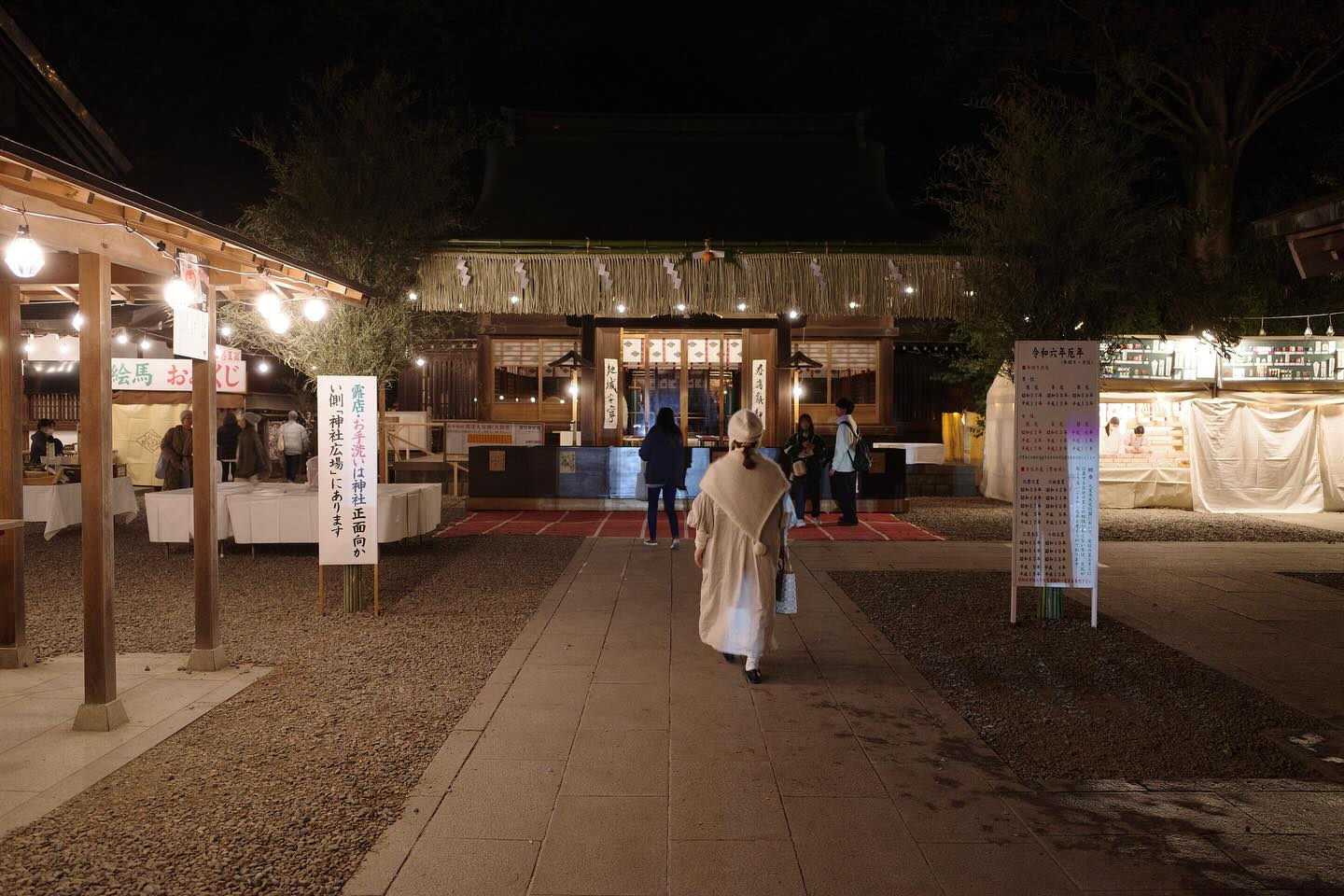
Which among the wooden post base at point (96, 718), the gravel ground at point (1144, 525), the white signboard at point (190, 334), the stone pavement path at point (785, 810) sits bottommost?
the stone pavement path at point (785, 810)

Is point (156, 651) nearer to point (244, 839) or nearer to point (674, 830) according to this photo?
point (244, 839)

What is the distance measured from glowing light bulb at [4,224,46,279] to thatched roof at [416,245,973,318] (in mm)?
9584

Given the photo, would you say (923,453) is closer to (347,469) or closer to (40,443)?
(347,469)

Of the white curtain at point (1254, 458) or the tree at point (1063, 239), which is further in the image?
the white curtain at point (1254, 458)

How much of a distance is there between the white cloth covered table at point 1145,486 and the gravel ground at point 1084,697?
8.76 metres

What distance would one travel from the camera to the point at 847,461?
13.4 m

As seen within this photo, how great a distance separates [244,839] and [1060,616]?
6467mm

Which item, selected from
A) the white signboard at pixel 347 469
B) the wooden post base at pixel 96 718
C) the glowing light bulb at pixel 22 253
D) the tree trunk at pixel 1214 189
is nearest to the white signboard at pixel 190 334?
the glowing light bulb at pixel 22 253

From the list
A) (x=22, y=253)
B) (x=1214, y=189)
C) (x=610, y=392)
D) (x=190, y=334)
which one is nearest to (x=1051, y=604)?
(x=190, y=334)

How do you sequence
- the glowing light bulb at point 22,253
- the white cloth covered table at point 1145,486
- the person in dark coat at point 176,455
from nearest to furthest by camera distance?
the glowing light bulb at point 22,253, the person in dark coat at point 176,455, the white cloth covered table at point 1145,486

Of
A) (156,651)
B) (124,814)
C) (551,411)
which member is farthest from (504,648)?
(551,411)

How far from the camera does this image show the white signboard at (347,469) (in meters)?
7.43

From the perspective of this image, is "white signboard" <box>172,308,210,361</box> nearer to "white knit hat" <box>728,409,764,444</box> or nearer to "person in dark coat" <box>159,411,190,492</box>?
"white knit hat" <box>728,409,764,444</box>

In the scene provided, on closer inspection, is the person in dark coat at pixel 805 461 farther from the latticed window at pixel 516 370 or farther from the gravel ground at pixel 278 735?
the latticed window at pixel 516 370
